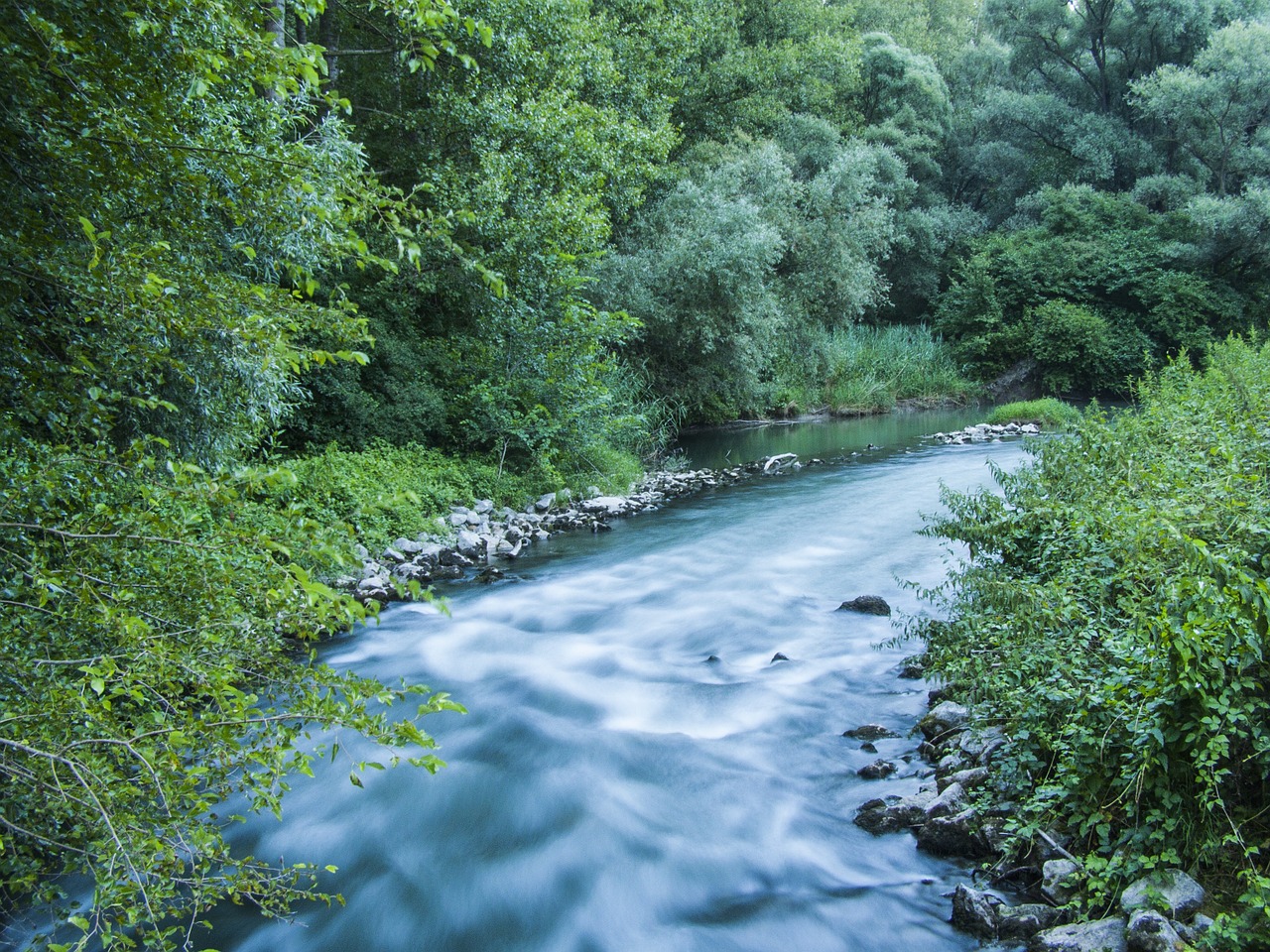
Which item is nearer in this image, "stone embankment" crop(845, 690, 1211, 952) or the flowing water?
"stone embankment" crop(845, 690, 1211, 952)

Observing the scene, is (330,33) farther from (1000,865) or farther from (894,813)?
(1000,865)

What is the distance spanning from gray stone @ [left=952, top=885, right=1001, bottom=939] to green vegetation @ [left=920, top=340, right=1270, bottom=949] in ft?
1.22

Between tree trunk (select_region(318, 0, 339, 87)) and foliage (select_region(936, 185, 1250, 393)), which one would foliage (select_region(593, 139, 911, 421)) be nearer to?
tree trunk (select_region(318, 0, 339, 87))

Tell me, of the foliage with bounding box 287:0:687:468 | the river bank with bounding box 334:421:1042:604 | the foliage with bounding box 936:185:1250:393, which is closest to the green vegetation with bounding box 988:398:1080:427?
the foliage with bounding box 936:185:1250:393

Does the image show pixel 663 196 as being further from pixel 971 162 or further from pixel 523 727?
pixel 971 162

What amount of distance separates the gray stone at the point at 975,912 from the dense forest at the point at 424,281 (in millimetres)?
622

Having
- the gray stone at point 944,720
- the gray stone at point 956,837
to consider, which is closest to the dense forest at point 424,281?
the gray stone at point 956,837

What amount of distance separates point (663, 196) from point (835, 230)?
5.40 metres

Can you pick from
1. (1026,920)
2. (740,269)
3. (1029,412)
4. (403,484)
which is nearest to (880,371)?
(1029,412)

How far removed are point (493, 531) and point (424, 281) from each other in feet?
14.1

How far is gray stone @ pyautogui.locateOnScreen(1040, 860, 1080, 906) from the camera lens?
12.7 ft

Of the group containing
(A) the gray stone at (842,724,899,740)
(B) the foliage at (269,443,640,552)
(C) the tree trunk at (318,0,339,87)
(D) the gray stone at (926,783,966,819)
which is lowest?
(A) the gray stone at (842,724,899,740)

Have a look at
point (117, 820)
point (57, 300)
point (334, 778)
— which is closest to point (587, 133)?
point (57, 300)

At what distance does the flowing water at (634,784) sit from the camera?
4.44 meters
